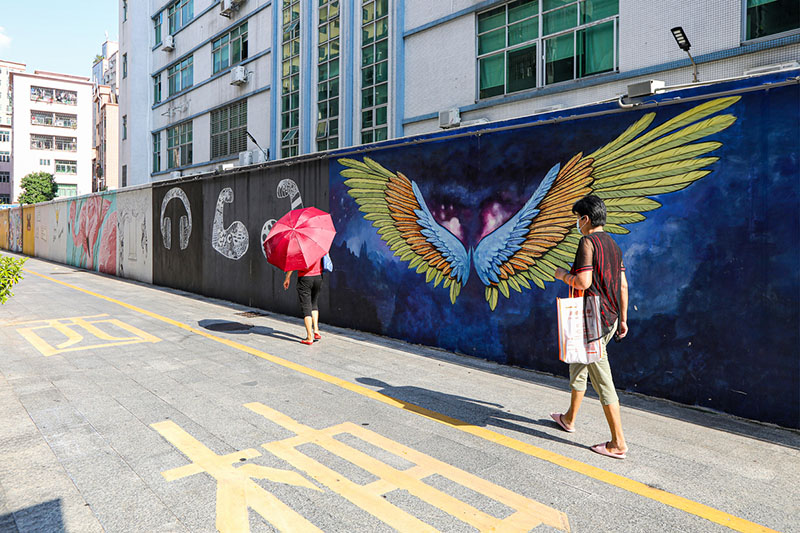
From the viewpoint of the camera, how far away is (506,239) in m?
6.94

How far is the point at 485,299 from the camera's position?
284 inches

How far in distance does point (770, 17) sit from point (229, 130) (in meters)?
23.0

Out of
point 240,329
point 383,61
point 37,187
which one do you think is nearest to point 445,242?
point 240,329

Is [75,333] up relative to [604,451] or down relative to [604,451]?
up

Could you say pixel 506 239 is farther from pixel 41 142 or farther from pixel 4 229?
pixel 41 142

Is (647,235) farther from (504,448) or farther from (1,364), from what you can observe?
(1,364)

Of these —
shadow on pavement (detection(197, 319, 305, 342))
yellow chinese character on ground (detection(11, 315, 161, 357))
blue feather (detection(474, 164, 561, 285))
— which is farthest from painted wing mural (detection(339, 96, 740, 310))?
yellow chinese character on ground (detection(11, 315, 161, 357))

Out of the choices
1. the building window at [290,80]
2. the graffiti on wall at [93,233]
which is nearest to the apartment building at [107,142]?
the graffiti on wall at [93,233]

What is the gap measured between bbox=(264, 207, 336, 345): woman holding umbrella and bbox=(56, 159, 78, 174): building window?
90.1 meters

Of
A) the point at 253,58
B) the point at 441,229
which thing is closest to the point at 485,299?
the point at 441,229

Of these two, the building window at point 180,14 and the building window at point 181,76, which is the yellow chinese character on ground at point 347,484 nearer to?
the building window at point 181,76

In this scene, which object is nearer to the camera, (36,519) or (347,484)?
(36,519)

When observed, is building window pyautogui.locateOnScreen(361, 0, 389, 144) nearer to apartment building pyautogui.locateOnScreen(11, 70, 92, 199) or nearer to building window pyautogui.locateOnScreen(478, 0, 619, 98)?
building window pyautogui.locateOnScreen(478, 0, 619, 98)

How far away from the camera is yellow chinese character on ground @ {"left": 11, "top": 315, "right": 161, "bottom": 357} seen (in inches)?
302
